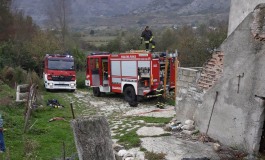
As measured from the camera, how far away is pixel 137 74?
1669 cm

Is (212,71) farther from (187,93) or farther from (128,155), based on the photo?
(128,155)

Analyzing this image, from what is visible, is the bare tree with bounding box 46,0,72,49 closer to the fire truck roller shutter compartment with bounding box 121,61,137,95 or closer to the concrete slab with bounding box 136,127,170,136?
the fire truck roller shutter compartment with bounding box 121,61,137,95

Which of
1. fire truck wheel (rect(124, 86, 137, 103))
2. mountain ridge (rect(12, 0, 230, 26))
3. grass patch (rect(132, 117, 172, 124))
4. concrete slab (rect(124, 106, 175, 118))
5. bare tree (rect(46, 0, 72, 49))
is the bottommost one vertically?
concrete slab (rect(124, 106, 175, 118))

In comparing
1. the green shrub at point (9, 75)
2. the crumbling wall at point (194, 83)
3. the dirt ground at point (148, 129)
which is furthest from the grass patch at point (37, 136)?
the green shrub at point (9, 75)

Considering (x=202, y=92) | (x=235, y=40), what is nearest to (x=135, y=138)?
(x=202, y=92)

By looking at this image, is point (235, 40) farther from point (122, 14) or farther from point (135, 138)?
point (122, 14)

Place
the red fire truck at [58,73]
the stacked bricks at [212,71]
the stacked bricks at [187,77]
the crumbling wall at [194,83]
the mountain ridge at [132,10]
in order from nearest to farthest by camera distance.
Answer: the stacked bricks at [212,71]
the crumbling wall at [194,83]
the stacked bricks at [187,77]
the red fire truck at [58,73]
the mountain ridge at [132,10]

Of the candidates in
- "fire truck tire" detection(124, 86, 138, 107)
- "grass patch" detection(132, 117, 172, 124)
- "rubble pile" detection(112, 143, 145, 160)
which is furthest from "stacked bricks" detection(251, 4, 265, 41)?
"fire truck tire" detection(124, 86, 138, 107)

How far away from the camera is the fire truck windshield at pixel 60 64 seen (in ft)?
72.6

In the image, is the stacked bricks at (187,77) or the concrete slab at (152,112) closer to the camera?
the stacked bricks at (187,77)

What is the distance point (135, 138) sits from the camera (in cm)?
1005

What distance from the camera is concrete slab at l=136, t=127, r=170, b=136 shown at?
10.6m

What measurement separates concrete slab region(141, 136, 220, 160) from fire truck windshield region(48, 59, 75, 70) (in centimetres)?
1331

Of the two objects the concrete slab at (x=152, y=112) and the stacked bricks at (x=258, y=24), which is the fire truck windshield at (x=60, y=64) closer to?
the concrete slab at (x=152, y=112)
